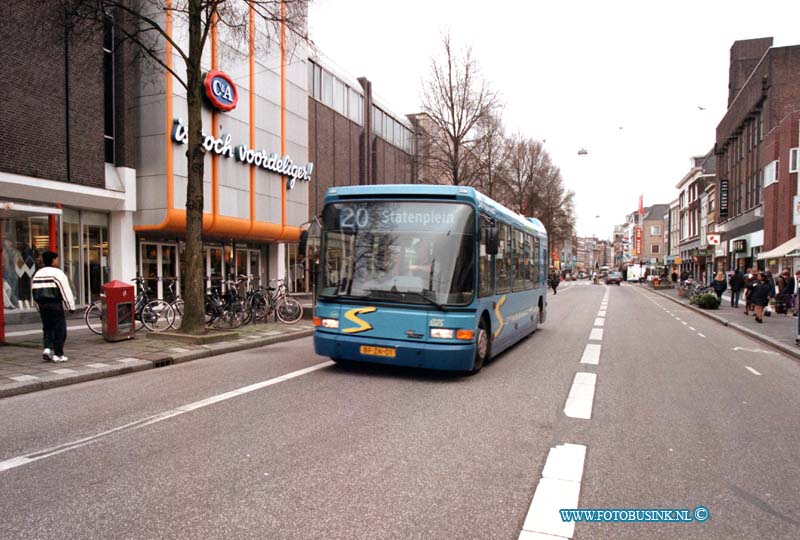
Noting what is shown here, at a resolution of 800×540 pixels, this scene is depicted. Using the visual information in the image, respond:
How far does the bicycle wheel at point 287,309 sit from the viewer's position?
562 inches

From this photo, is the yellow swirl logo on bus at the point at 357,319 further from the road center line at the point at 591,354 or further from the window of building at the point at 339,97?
the window of building at the point at 339,97

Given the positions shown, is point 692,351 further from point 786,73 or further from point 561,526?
point 786,73

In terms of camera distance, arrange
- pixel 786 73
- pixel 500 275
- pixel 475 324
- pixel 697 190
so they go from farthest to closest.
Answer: pixel 697 190 → pixel 786 73 → pixel 500 275 → pixel 475 324

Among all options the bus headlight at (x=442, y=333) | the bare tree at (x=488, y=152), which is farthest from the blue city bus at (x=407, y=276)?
the bare tree at (x=488, y=152)

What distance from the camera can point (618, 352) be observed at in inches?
402

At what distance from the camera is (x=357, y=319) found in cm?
720

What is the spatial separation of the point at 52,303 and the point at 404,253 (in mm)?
5556

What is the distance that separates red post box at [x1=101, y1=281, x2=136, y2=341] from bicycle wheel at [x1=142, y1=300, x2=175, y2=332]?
1.16m

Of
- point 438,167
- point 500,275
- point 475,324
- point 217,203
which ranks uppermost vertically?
point 438,167

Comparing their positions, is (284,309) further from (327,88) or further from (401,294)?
(327,88)

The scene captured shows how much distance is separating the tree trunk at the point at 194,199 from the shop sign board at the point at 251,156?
622 cm

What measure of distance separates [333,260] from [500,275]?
108 inches

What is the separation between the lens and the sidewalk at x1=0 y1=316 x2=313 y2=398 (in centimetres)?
713

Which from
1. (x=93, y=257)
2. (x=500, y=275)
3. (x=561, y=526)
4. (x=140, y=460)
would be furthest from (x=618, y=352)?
(x=93, y=257)
